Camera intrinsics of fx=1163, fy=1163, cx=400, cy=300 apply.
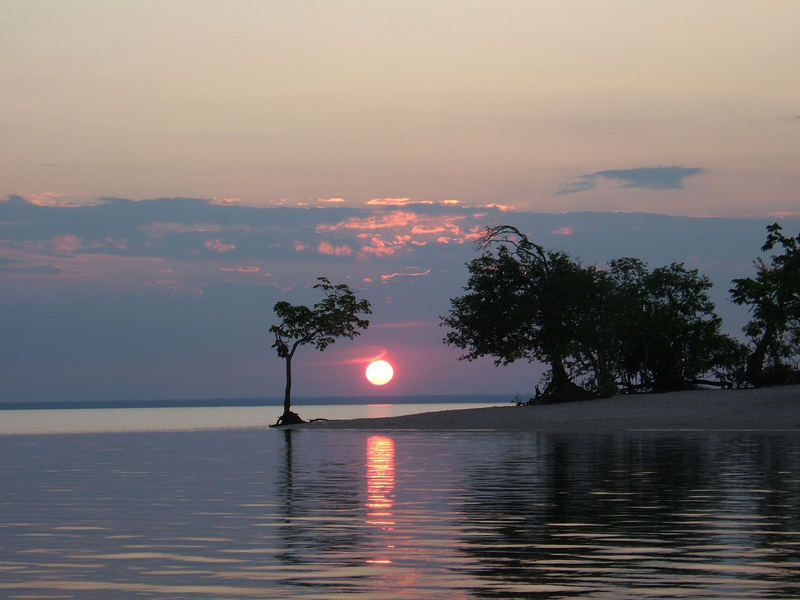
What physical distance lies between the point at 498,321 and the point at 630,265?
56.0 feet

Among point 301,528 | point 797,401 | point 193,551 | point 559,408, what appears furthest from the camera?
point 559,408

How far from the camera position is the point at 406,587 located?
13906 millimetres

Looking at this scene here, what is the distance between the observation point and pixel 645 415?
72.1 meters

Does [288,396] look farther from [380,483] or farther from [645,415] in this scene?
[380,483]

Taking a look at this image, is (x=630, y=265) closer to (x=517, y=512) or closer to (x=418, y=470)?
(x=418, y=470)

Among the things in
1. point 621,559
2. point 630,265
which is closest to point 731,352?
point 630,265

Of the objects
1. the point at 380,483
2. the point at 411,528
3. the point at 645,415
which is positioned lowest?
the point at 380,483

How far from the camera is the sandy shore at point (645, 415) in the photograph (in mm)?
67375

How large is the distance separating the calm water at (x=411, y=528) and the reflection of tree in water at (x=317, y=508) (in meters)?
0.05

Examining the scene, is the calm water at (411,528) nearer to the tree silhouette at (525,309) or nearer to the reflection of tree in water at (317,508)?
the reflection of tree in water at (317,508)

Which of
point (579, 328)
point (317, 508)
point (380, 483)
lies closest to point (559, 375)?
point (579, 328)

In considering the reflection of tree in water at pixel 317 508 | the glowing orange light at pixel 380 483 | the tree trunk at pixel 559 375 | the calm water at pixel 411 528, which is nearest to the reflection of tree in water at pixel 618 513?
the calm water at pixel 411 528

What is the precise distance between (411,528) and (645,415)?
54.1 meters

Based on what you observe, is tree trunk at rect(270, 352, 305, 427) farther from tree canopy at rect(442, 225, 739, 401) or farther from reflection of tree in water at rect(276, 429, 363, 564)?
reflection of tree in water at rect(276, 429, 363, 564)
